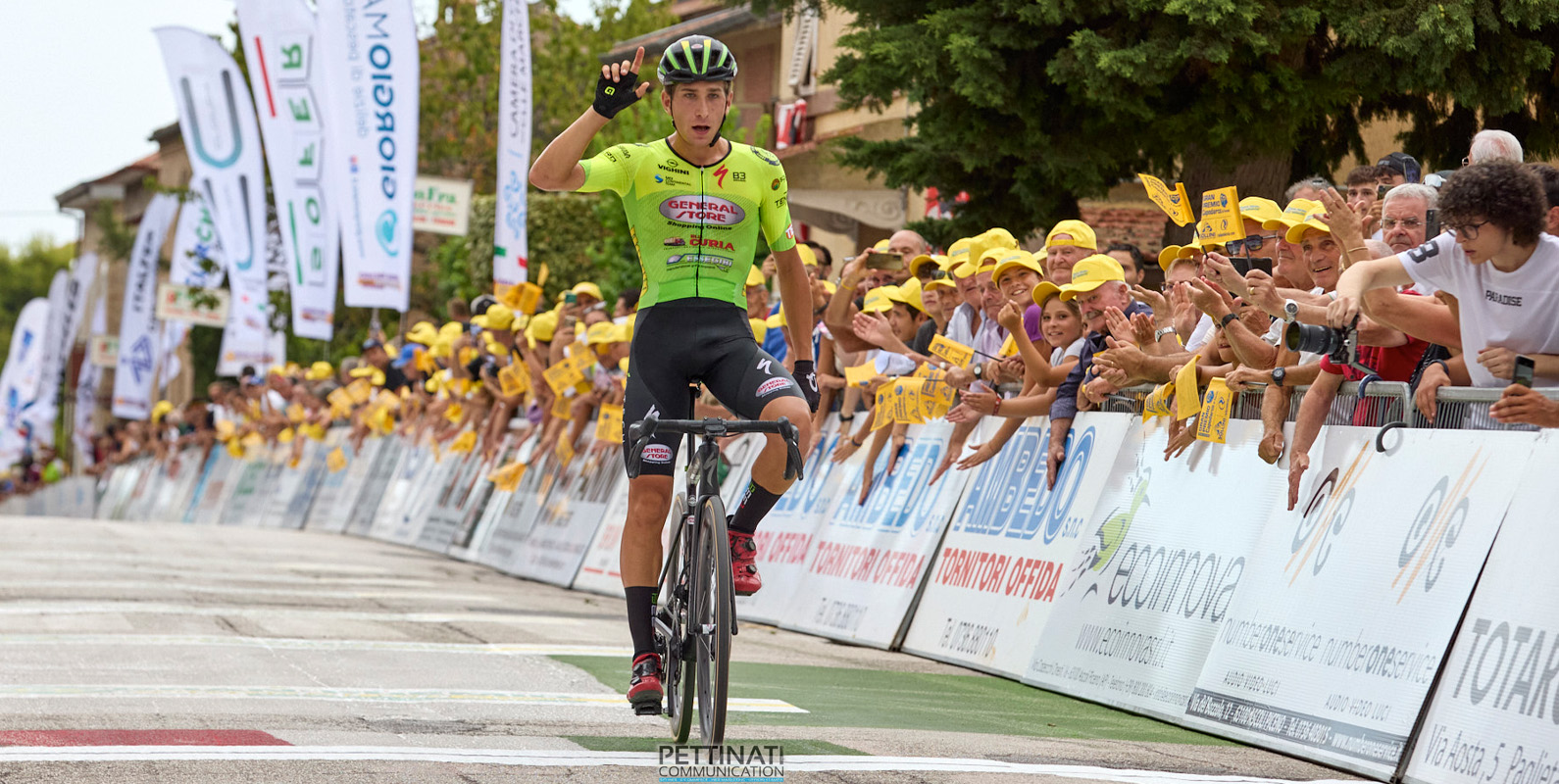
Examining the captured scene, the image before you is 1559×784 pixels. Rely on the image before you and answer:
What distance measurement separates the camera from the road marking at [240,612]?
38.8 ft

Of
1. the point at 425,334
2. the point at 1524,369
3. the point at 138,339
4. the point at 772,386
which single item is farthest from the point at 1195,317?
the point at 138,339

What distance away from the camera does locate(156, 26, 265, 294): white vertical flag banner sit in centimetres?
3152

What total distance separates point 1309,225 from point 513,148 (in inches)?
627

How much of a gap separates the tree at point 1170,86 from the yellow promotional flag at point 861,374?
8.59 ft

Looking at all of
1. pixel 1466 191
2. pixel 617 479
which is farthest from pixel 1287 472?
pixel 617 479

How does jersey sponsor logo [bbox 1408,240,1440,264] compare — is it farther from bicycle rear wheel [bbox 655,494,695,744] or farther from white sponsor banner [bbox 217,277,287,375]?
white sponsor banner [bbox 217,277,287,375]

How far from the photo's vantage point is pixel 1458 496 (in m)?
6.72

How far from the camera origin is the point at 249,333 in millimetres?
38219

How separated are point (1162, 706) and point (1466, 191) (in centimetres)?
279

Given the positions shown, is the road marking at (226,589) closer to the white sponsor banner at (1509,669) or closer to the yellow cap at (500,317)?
the yellow cap at (500,317)

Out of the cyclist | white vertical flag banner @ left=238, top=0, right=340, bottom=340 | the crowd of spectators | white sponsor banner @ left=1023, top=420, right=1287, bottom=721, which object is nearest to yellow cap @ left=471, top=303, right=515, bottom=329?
the crowd of spectators

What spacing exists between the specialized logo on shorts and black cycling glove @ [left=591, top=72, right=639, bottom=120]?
1.04 meters

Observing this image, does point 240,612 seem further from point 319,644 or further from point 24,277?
point 24,277

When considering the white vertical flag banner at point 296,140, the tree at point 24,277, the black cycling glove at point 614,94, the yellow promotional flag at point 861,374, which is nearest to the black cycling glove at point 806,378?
the black cycling glove at point 614,94
